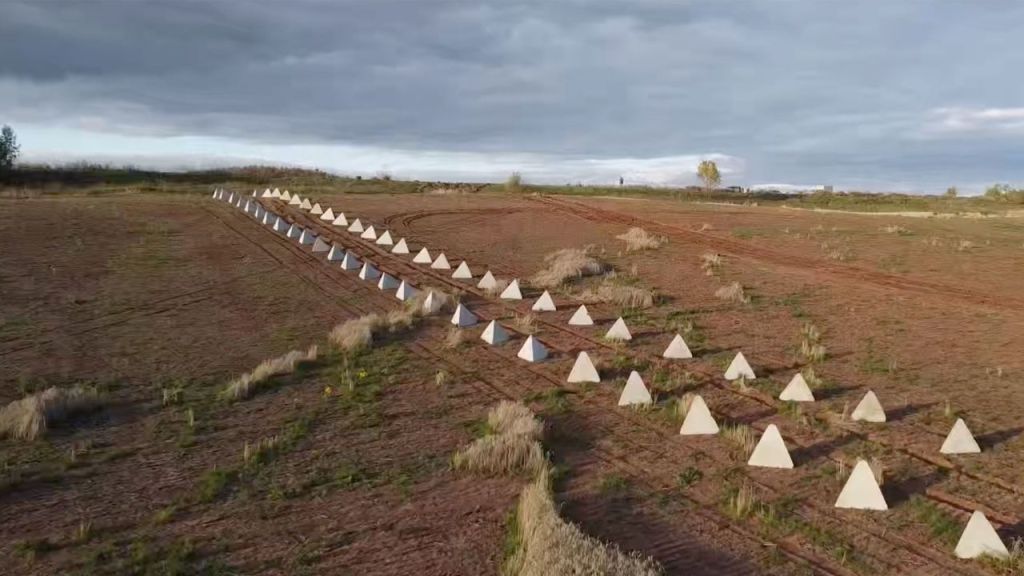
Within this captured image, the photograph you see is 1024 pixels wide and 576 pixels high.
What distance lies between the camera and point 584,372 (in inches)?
544

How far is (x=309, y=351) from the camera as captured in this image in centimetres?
1559

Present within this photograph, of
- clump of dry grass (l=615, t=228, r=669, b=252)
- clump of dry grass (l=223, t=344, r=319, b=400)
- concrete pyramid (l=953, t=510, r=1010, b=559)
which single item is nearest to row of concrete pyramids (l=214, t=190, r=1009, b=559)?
concrete pyramid (l=953, t=510, r=1010, b=559)

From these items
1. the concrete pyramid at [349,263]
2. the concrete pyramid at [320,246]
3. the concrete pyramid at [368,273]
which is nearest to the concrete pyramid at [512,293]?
the concrete pyramid at [368,273]

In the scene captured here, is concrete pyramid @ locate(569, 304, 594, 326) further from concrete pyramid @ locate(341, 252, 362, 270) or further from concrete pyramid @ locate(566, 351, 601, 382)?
concrete pyramid @ locate(341, 252, 362, 270)

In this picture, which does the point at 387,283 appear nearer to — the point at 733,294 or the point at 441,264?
the point at 441,264

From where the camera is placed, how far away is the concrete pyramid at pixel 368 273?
77.2 feet

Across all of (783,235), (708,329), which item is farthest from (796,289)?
(783,235)

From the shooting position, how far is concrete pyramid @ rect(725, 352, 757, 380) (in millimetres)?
13805

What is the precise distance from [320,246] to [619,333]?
1453 centimetres

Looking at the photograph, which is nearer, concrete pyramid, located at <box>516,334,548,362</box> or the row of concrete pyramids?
the row of concrete pyramids

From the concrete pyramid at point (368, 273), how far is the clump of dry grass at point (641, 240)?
9.38 metres

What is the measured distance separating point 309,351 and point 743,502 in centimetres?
940

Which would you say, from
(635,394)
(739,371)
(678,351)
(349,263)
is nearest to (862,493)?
(635,394)

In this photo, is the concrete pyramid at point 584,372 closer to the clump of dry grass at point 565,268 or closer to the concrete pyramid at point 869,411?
the concrete pyramid at point 869,411
